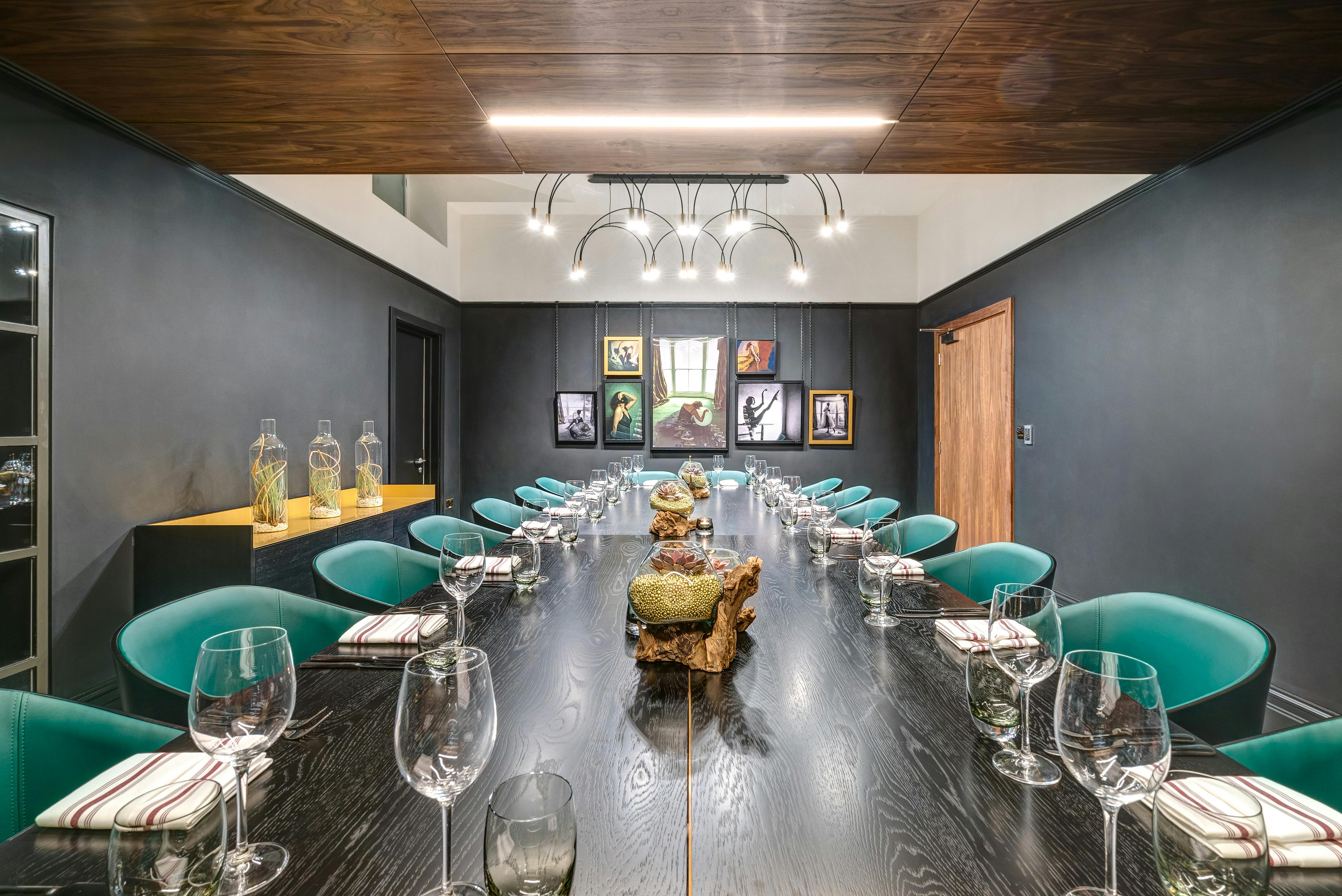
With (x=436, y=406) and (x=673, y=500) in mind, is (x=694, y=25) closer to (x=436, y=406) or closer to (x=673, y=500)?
(x=673, y=500)

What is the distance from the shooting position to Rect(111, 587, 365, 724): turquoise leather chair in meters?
1.36

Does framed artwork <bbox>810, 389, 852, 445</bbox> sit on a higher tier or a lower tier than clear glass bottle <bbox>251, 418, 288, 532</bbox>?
higher

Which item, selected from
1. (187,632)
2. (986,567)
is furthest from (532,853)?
(986,567)

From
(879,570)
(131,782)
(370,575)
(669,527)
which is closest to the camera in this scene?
(131,782)

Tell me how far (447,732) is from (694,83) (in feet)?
8.45

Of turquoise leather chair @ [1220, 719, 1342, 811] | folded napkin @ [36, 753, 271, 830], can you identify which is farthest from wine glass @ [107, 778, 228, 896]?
turquoise leather chair @ [1220, 719, 1342, 811]

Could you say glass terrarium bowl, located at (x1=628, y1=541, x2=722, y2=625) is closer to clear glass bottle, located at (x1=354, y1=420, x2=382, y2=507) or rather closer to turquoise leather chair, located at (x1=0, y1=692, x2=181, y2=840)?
turquoise leather chair, located at (x1=0, y1=692, x2=181, y2=840)

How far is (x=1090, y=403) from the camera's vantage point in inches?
160

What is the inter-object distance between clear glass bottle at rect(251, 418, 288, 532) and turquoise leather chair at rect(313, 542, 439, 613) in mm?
1035

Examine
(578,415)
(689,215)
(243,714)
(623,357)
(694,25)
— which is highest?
(689,215)

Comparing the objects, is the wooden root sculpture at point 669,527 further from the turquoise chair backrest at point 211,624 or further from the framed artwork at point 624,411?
the framed artwork at point 624,411

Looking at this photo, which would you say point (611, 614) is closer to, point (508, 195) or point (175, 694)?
point (175, 694)

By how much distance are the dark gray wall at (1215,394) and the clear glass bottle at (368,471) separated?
4.82 meters

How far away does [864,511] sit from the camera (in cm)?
A: 435
